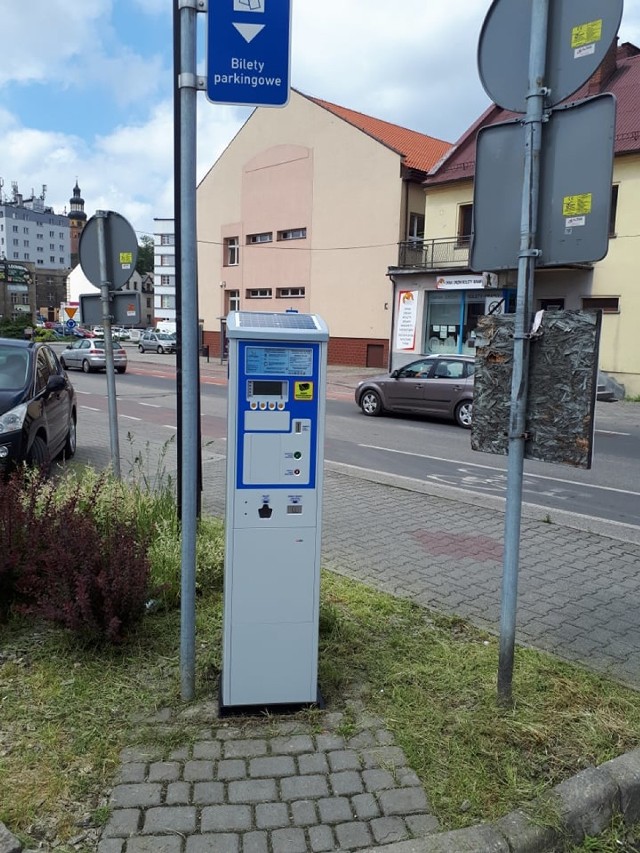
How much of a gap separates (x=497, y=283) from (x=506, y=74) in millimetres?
23139

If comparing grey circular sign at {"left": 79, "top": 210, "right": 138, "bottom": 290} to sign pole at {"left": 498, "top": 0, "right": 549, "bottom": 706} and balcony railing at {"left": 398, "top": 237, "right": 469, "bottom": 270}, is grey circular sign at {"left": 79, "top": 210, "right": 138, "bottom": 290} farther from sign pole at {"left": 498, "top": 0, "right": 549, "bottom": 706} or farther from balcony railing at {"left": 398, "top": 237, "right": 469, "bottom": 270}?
balcony railing at {"left": 398, "top": 237, "right": 469, "bottom": 270}

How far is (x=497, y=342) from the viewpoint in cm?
328

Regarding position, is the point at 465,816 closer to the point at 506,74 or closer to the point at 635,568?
the point at 506,74

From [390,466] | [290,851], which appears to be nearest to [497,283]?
[390,466]

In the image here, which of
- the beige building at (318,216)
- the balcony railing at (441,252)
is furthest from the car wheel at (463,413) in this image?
the beige building at (318,216)

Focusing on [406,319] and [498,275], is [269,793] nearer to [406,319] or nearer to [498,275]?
[498,275]

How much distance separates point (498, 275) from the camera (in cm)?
2455

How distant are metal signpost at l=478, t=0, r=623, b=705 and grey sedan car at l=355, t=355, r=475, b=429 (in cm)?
1155

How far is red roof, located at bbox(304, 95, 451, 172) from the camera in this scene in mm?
31266

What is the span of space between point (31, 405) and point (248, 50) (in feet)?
18.2

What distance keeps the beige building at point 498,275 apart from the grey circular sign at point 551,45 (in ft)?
56.4

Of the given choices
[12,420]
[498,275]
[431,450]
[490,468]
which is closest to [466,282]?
[498,275]

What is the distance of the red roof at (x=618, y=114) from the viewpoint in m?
22.1

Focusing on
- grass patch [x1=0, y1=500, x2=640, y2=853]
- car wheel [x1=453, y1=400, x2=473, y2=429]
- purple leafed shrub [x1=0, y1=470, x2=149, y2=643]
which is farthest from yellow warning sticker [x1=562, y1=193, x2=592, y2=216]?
car wheel [x1=453, y1=400, x2=473, y2=429]
